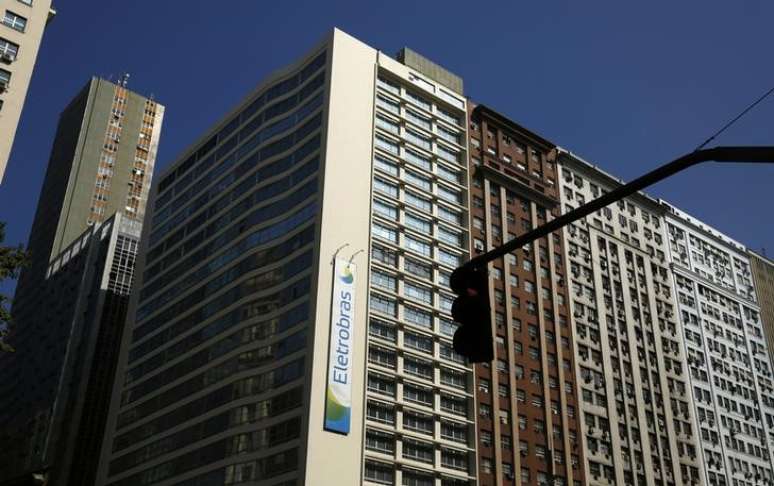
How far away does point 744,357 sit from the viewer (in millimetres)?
104750

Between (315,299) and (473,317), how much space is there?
181 feet

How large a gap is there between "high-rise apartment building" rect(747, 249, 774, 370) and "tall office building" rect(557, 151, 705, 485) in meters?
21.3

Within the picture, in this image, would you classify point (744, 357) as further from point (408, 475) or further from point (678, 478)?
point (408, 475)

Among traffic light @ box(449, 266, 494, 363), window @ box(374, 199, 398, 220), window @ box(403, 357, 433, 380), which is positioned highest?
window @ box(374, 199, 398, 220)

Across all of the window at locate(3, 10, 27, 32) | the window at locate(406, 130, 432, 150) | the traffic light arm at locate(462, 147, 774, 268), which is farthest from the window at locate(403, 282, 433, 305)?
the traffic light arm at locate(462, 147, 774, 268)

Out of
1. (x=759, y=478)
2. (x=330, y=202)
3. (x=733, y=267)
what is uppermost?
(x=733, y=267)

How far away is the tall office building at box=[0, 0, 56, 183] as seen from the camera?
1918 inches

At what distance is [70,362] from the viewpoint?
108250 millimetres

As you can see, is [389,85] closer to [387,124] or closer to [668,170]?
[387,124]

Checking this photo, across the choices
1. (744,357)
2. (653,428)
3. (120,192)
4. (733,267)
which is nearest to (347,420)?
(653,428)

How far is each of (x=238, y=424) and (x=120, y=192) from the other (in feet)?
265

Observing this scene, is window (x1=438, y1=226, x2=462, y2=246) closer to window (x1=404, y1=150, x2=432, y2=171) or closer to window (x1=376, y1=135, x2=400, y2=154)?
window (x1=404, y1=150, x2=432, y2=171)

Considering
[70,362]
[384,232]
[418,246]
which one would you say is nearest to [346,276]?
[384,232]

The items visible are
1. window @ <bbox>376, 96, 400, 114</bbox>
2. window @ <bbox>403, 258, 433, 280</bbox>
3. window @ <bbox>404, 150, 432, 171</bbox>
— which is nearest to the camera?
window @ <bbox>403, 258, 433, 280</bbox>
